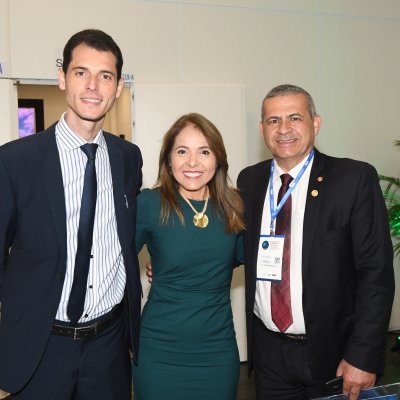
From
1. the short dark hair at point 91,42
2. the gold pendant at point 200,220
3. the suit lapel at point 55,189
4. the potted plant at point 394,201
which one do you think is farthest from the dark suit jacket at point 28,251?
the potted plant at point 394,201

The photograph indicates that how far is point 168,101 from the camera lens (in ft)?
13.8

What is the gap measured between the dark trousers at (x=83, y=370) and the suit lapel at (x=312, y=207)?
0.89 metres

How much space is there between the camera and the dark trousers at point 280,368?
213 cm

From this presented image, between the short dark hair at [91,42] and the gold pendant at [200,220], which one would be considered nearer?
the short dark hair at [91,42]

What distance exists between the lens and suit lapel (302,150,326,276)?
210cm

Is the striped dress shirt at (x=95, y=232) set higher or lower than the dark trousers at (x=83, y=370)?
higher

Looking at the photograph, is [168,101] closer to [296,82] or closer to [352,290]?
[296,82]

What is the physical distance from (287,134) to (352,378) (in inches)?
44.3

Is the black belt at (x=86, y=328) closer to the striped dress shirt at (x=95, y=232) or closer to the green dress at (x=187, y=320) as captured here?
the striped dress shirt at (x=95, y=232)

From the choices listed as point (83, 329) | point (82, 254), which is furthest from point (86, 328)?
point (82, 254)

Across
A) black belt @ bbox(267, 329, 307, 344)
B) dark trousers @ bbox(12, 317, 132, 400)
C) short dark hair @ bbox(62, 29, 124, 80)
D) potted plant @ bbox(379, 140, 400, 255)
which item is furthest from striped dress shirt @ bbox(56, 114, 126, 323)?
potted plant @ bbox(379, 140, 400, 255)

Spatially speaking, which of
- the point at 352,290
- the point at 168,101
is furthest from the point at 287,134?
the point at 168,101

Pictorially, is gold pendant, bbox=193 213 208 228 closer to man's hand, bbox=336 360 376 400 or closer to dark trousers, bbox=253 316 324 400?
dark trousers, bbox=253 316 324 400

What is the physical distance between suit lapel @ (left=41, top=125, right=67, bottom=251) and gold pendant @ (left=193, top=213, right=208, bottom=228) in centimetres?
60
